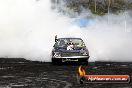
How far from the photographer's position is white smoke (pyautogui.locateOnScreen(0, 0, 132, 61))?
2938 centimetres

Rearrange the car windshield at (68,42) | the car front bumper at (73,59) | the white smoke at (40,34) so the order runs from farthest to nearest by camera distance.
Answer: the white smoke at (40,34)
the car windshield at (68,42)
the car front bumper at (73,59)

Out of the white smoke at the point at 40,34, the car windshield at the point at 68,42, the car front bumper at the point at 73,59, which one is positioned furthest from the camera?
the white smoke at the point at 40,34

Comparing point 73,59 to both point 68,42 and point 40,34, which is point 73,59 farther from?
point 40,34

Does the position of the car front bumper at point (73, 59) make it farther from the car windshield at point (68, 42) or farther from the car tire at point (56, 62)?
the car windshield at point (68, 42)

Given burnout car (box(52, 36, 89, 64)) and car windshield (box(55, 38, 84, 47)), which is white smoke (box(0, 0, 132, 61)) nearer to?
car windshield (box(55, 38, 84, 47))

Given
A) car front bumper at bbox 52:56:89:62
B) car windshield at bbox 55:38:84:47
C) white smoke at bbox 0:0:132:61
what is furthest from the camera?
white smoke at bbox 0:0:132:61

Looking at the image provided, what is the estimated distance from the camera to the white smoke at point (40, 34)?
29.4 meters

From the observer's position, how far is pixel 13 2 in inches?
1316

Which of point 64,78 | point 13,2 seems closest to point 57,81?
point 64,78

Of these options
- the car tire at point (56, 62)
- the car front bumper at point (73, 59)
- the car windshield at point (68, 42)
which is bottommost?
the car tire at point (56, 62)

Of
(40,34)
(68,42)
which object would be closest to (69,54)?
(68,42)

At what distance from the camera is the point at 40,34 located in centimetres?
3294

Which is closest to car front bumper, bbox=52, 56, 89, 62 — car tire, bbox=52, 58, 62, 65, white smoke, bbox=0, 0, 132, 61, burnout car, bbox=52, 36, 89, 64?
burnout car, bbox=52, 36, 89, 64

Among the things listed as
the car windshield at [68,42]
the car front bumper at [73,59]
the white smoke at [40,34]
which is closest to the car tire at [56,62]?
the car front bumper at [73,59]
